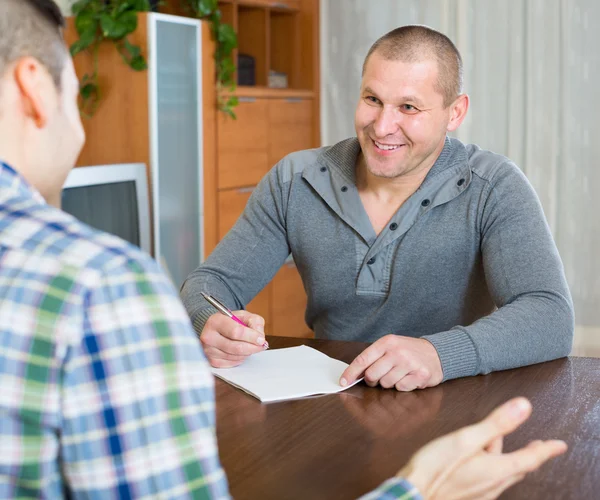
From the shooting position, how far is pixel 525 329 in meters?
1.58

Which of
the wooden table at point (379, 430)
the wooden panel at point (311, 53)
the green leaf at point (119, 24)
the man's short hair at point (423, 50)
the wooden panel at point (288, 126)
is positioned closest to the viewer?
the wooden table at point (379, 430)

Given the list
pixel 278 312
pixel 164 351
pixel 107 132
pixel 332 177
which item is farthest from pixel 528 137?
pixel 164 351

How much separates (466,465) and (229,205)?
3.52m

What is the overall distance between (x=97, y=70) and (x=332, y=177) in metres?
2.04

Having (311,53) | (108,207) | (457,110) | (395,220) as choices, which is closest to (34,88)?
(395,220)

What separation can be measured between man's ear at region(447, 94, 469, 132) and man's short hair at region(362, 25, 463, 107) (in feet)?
0.16

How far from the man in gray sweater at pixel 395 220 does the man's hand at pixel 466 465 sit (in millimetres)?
916

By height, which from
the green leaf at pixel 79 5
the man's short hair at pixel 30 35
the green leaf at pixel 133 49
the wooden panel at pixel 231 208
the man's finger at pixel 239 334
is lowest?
the wooden panel at pixel 231 208

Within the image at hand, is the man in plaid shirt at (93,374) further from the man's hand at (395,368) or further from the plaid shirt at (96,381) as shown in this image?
the man's hand at (395,368)

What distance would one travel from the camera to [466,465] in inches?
34.7

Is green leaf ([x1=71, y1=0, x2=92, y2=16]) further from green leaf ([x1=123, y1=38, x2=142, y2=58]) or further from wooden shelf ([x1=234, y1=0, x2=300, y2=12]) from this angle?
wooden shelf ([x1=234, y1=0, x2=300, y2=12])

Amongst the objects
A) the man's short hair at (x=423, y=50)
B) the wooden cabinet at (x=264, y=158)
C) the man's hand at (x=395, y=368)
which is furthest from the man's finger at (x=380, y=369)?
the wooden cabinet at (x=264, y=158)

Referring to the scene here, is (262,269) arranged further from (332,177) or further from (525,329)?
(525,329)

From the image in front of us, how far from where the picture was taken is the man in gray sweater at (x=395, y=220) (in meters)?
1.94
